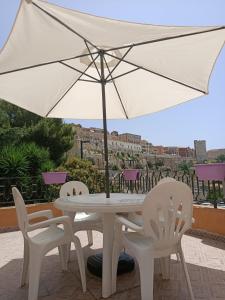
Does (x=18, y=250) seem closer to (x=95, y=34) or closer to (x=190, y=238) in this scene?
(x=190, y=238)

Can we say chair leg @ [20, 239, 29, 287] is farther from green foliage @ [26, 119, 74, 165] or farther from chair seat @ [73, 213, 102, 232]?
green foliage @ [26, 119, 74, 165]

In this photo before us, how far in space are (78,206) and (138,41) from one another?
1699 millimetres

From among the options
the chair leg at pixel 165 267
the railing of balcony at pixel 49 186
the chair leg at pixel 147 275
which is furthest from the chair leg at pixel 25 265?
the railing of balcony at pixel 49 186

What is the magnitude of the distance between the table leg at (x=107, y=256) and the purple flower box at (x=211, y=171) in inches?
81.9

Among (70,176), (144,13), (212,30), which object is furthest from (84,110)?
(70,176)

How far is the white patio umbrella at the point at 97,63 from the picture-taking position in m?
2.67

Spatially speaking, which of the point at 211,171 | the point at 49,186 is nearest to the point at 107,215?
the point at 211,171

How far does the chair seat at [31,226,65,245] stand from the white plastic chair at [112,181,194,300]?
28.2 inches

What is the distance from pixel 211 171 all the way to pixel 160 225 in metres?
2.19

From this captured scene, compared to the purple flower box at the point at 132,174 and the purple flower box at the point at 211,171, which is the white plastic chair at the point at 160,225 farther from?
the purple flower box at the point at 132,174

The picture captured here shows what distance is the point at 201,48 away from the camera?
312 cm

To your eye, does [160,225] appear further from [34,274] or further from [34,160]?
[34,160]

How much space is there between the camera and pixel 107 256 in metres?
2.72

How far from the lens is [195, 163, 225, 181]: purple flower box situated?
13.7 ft
